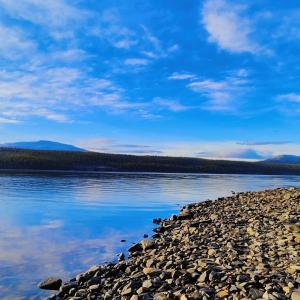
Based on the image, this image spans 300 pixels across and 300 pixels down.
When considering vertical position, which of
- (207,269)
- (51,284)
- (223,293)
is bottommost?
(51,284)

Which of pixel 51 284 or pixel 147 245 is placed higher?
pixel 147 245

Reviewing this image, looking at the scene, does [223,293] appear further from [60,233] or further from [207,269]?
[60,233]

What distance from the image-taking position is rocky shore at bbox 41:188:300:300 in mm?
10688

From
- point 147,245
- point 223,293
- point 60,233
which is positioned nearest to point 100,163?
point 60,233

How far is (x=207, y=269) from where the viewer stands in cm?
1213

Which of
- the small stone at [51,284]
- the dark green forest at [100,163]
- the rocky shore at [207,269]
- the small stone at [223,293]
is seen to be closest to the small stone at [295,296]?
the rocky shore at [207,269]

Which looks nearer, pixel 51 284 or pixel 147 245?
pixel 51 284

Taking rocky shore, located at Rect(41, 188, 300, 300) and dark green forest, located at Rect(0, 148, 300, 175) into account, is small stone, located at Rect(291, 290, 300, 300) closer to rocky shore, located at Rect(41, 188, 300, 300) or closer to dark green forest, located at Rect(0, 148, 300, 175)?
rocky shore, located at Rect(41, 188, 300, 300)

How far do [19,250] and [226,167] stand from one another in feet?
583

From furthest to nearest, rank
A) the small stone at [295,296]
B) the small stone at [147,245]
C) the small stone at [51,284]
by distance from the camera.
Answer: the small stone at [147,245], the small stone at [51,284], the small stone at [295,296]

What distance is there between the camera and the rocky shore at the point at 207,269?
421 inches

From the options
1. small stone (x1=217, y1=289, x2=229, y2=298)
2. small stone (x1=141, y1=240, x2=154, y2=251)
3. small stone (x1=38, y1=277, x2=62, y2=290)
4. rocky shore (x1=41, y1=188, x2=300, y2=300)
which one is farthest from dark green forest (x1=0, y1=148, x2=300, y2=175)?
small stone (x1=217, y1=289, x2=229, y2=298)

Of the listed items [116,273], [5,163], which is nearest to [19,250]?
[116,273]

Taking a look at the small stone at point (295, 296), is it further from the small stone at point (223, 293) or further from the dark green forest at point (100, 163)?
the dark green forest at point (100, 163)
